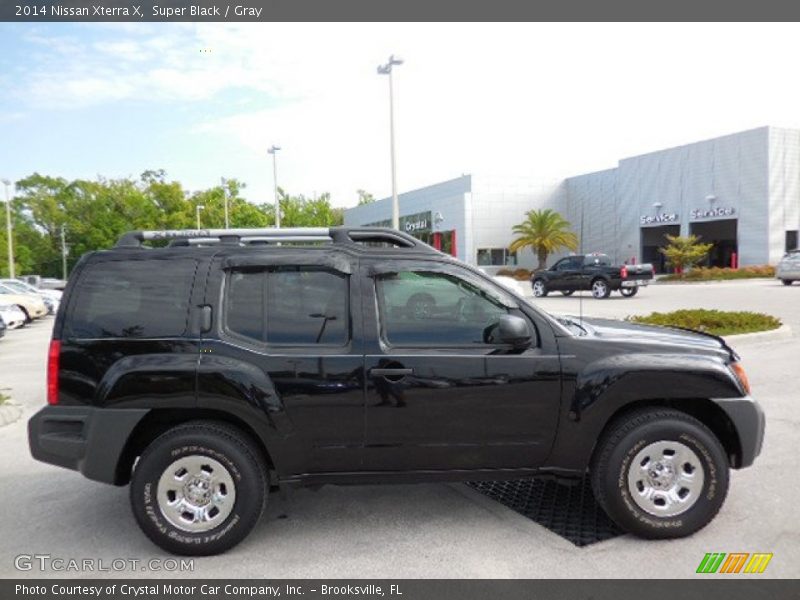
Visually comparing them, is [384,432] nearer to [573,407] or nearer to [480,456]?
[480,456]

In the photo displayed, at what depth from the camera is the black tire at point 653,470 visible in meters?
3.47

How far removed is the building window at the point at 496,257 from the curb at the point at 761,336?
38474 millimetres

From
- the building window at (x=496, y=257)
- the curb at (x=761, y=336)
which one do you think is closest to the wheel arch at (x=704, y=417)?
the curb at (x=761, y=336)

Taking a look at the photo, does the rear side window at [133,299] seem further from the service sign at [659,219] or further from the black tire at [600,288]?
the service sign at [659,219]

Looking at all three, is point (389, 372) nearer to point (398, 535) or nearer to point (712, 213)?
point (398, 535)

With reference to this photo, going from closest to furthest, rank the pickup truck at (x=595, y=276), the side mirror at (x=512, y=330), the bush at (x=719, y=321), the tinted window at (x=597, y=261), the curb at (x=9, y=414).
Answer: the side mirror at (x=512, y=330)
the curb at (x=9, y=414)
the bush at (x=719, y=321)
the pickup truck at (x=595, y=276)
the tinted window at (x=597, y=261)

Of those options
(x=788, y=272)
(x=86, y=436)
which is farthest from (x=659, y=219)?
(x=86, y=436)

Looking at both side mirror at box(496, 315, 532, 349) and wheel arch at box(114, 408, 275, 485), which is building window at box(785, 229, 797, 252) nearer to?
side mirror at box(496, 315, 532, 349)

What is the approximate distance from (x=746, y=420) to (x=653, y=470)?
69 centimetres

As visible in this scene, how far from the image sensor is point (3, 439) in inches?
227

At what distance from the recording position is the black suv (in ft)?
11.1

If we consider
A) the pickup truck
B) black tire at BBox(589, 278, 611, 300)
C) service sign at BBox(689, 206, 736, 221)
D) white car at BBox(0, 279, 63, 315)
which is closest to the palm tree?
service sign at BBox(689, 206, 736, 221)

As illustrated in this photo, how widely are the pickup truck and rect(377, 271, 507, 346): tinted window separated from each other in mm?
20281

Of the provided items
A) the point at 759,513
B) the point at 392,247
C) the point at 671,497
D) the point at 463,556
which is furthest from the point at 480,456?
the point at 759,513
